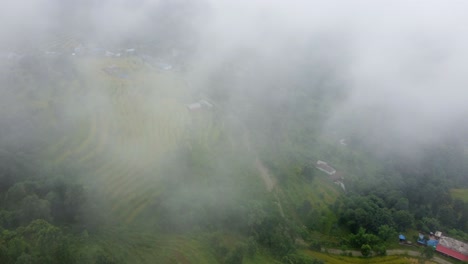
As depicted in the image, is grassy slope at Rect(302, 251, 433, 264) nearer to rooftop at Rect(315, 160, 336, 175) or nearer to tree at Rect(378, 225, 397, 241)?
tree at Rect(378, 225, 397, 241)

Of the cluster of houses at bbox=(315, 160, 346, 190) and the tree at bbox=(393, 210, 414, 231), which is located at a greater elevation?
the cluster of houses at bbox=(315, 160, 346, 190)

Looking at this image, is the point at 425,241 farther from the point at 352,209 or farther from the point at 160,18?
the point at 160,18

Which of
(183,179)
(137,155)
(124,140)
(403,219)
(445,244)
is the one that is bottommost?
(445,244)

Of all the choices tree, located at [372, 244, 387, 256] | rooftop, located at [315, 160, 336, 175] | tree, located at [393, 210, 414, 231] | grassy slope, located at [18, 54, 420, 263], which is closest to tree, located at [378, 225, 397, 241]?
tree, located at [372, 244, 387, 256]

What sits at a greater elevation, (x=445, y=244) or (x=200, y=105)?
(x=200, y=105)

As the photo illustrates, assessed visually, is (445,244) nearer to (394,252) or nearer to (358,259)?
(394,252)

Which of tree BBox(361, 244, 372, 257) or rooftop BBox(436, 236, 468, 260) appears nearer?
tree BBox(361, 244, 372, 257)

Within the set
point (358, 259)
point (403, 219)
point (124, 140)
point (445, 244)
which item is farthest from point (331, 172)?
point (124, 140)

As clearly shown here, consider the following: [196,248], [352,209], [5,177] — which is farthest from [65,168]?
[352,209]
